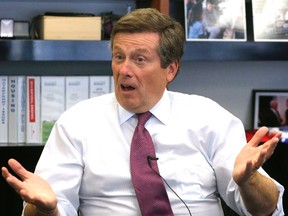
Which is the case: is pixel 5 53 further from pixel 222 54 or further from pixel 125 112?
pixel 222 54

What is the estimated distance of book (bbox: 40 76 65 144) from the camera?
7.99ft

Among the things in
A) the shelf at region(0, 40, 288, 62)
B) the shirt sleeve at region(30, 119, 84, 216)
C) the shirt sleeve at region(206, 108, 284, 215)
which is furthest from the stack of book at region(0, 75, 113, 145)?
the shirt sleeve at region(206, 108, 284, 215)

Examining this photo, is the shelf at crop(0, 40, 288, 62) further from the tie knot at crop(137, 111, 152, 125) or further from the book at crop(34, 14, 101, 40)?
the tie knot at crop(137, 111, 152, 125)

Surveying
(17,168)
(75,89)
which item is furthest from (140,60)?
(75,89)

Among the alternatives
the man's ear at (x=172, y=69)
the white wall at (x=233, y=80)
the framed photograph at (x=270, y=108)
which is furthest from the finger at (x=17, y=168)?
the framed photograph at (x=270, y=108)

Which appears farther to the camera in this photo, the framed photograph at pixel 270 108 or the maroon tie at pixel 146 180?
the framed photograph at pixel 270 108

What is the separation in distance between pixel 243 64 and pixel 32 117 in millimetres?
1107

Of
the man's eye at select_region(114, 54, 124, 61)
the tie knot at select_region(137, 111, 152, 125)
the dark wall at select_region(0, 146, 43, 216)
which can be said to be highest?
the man's eye at select_region(114, 54, 124, 61)

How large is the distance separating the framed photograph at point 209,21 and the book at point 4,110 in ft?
2.77

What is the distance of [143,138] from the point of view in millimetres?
1747

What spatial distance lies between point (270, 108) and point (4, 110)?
1.32 m

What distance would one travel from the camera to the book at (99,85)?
8.15 feet

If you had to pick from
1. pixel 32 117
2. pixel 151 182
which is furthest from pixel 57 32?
pixel 151 182

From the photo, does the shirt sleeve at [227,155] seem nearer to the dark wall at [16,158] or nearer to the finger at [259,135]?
the finger at [259,135]
